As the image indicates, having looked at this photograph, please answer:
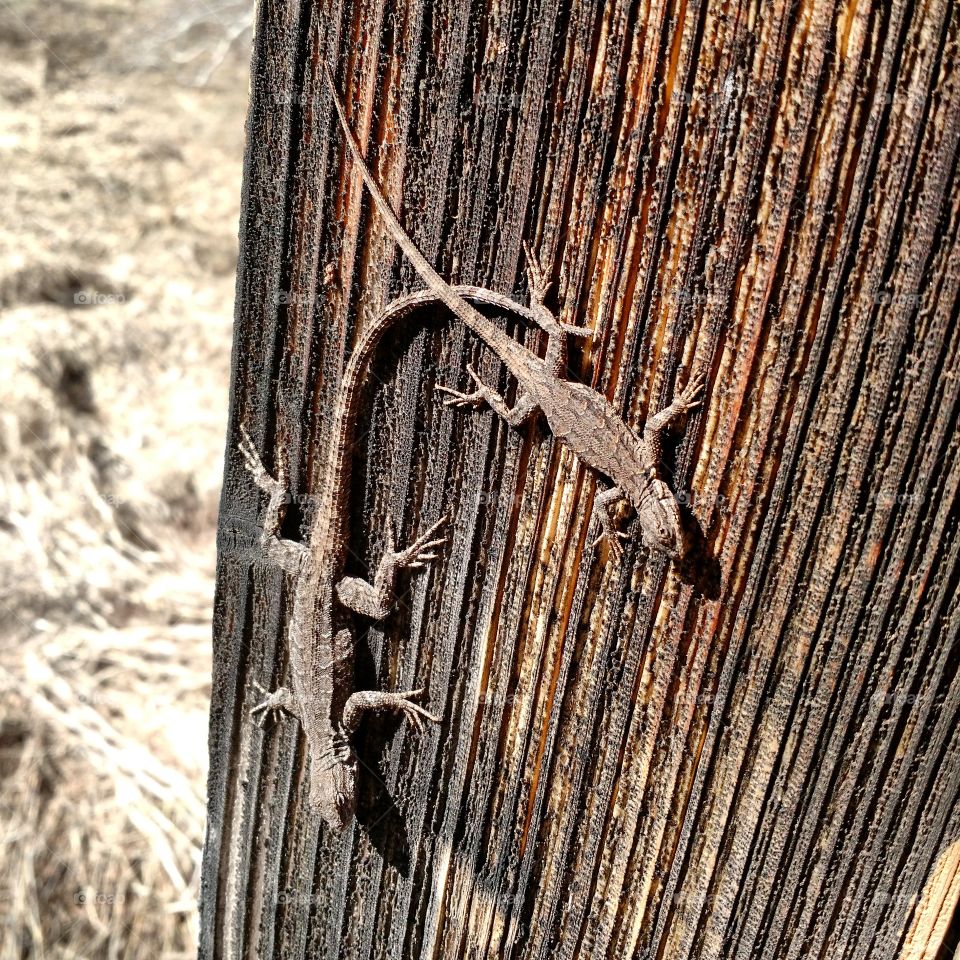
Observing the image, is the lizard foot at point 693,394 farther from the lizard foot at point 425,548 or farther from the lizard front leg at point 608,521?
the lizard foot at point 425,548

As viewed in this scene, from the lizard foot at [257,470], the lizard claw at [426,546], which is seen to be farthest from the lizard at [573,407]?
the lizard foot at [257,470]

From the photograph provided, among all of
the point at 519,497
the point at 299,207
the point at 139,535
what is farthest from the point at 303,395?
the point at 139,535

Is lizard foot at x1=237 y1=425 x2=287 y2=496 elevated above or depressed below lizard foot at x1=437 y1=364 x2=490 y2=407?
below

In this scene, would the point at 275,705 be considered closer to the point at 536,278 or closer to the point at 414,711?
the point at 414,711

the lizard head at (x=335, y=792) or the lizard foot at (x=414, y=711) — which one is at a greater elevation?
the lizard foot at (x=414, y=711)

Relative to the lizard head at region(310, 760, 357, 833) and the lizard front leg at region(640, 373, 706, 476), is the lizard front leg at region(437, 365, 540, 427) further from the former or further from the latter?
the lizard head at region(310, 760, 357, 833)

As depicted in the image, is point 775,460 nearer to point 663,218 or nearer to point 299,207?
point 663,218

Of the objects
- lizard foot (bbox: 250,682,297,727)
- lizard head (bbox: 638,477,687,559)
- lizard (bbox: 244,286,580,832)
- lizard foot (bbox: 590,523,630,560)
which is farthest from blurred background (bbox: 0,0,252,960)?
lizard head (bbox: 638,477,687,559)
